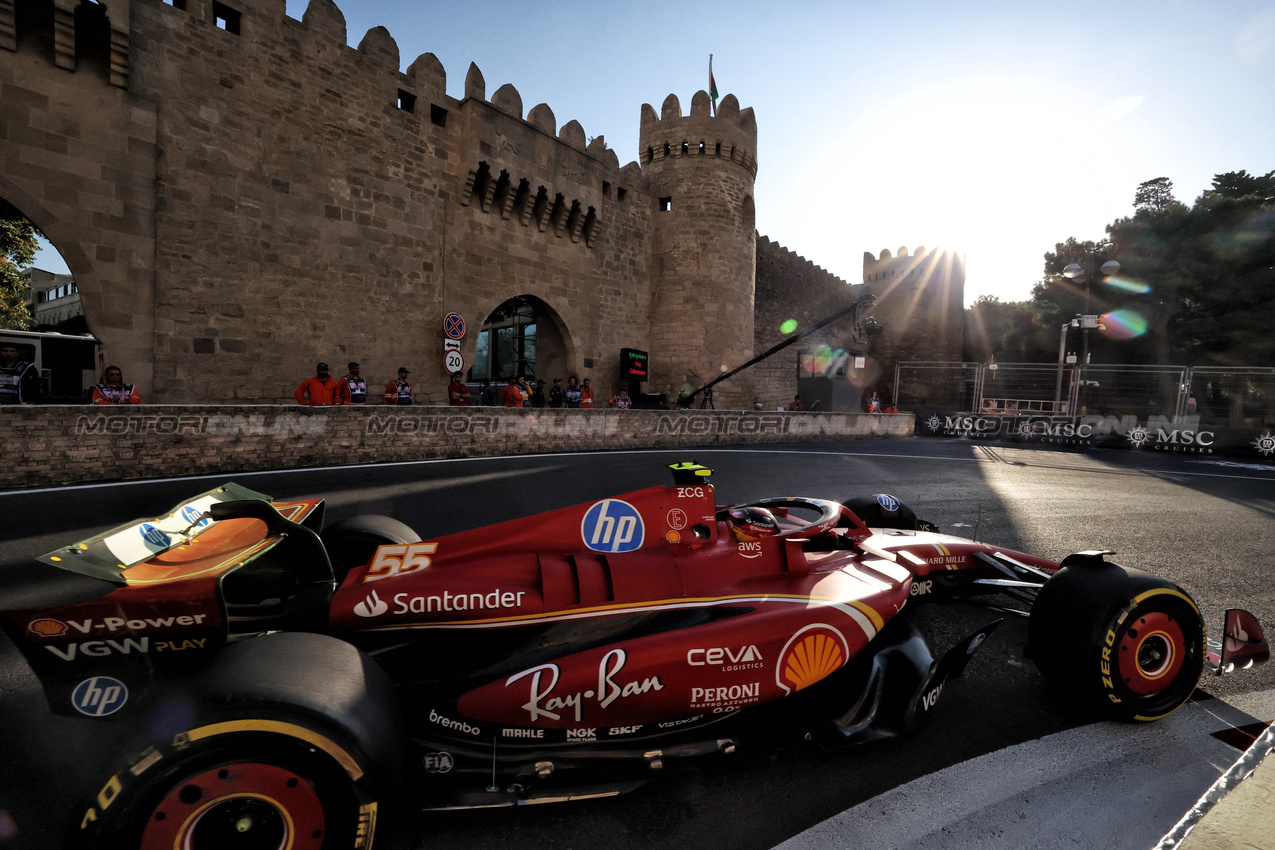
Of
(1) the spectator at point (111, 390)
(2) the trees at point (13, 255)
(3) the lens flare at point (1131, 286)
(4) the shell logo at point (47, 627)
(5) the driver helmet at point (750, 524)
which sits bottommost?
(4) the shell logo at point (47, 627)

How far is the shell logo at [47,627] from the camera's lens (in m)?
1.56

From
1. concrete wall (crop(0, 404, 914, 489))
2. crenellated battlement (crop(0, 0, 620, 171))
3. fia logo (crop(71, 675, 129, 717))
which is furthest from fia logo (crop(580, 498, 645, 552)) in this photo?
crenellated battlement (crop(0, 0, 620, 171))

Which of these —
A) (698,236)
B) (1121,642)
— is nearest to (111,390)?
(1121,642)

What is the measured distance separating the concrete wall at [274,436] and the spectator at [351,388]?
2384 mm

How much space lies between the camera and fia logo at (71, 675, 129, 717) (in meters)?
1.66

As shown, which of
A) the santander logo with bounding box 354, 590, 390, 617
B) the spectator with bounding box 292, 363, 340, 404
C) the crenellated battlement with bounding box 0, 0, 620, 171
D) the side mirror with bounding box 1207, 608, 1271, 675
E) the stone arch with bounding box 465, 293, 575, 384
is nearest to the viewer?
the santander logo with bounding box 354, 590, 390, 617

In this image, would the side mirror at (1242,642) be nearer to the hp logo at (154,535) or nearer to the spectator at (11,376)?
the hp logo at (154,535)

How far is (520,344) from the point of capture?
2438cm

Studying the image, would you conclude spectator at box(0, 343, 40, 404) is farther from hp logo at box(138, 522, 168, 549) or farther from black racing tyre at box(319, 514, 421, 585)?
hp logo at box(138, 522, 168, 549)

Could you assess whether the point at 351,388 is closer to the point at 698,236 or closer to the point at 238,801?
the point at 238,801

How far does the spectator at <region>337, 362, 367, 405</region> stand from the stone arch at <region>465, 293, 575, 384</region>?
13.7 ft

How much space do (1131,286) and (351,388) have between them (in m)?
39.6

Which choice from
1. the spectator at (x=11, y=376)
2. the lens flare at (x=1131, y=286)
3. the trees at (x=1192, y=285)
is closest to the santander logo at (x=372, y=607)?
the spectator at (x=11, y=376)

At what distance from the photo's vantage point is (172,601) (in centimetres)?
173
